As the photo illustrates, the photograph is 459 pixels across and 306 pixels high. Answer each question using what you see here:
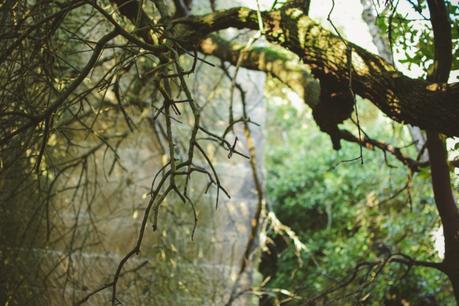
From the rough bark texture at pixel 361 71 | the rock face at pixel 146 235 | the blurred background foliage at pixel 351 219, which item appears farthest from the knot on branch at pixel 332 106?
the rock face at pixel 146 235

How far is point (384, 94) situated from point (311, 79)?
0.68 metres

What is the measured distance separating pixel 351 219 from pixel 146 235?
264cm

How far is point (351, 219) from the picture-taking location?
18.2 feet

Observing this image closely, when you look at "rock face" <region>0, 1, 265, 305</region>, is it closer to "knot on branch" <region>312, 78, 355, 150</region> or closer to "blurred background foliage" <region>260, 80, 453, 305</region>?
"blurred background foliage" <region>260, 80, 453, 305</region>

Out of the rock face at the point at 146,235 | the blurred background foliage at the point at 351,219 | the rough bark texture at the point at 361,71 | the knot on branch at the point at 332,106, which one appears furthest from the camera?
the blurred background foliage at the point at 351,219

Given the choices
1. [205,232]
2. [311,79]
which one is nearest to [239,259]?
[205,232]

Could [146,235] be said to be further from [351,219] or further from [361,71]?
[351,219]

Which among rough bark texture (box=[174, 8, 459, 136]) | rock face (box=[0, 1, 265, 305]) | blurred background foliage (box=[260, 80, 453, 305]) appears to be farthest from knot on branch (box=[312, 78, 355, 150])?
rock face (box=[0, 1, 265, 305])

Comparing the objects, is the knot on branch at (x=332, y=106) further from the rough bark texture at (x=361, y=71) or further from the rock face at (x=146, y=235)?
the rock face at (x=146, y=235)

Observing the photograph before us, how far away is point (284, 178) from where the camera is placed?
670cm

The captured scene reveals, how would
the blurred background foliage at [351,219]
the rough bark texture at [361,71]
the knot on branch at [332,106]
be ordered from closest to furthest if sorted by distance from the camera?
the rough bark texture at [361,71], the knot on branch at [332,106], the blurred background foliage at [351,219]

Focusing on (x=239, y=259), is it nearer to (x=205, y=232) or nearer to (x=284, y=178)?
(x=205, y=232)

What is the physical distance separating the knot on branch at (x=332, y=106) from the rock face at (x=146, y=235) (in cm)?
125

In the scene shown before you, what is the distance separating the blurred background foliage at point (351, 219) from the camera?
3799 millimetres
